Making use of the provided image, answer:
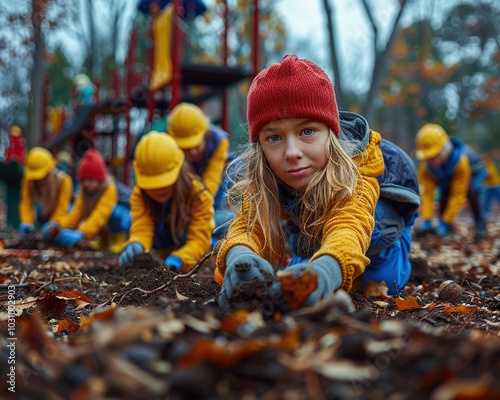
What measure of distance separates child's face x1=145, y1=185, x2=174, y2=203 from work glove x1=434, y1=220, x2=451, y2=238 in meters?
4.08

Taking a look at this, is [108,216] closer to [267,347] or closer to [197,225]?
[197,225]

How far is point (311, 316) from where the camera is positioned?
53.0 inches

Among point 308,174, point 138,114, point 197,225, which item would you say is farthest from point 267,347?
point 138,114

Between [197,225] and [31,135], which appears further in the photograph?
[31,135]

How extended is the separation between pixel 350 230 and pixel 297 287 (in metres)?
0.50

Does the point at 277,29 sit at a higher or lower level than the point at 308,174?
higher

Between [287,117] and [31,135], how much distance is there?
10510 mm

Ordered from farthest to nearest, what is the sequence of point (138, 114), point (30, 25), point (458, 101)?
1. point (458, 101)
2. point (30, 25)
3. point (138, 114)

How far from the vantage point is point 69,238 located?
588 cm

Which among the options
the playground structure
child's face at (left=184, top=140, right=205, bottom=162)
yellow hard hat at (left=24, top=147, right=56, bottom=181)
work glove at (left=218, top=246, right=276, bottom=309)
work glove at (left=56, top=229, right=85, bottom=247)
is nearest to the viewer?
work glove at (left=218, top=246, right=276, bottom=309)

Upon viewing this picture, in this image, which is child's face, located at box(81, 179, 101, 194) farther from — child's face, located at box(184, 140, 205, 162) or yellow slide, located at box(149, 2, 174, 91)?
yellow slide, located at box(149, 2, 174, 91)

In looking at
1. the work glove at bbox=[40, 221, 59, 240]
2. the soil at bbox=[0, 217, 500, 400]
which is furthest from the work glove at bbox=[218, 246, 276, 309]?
the work glove at bbox=[40, 221, 59, 240]

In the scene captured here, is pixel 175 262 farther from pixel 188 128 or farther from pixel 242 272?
pixel 188 128

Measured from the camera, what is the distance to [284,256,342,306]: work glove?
5.46 ft
